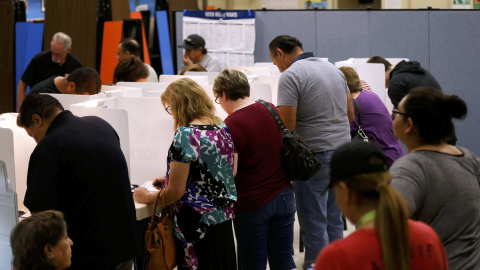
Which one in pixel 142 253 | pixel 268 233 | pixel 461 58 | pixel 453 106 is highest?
pixel 461 58

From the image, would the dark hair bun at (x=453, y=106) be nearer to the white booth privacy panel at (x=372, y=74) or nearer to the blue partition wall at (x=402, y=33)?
the white booth privacy panel at (x=372, y=74)

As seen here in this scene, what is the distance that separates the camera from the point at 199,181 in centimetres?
291

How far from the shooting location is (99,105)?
11.4 ft

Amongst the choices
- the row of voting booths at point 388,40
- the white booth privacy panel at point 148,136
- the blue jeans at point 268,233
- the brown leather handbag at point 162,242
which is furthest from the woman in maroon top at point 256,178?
the row of voting booths at point 388,40

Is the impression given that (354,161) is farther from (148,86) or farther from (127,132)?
(148,86)

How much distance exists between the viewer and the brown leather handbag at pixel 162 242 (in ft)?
9.82

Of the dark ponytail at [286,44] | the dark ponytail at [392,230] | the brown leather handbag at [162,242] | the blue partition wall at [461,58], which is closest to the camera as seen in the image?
the dark ponytail at [392,230]

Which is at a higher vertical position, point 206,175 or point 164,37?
point 164,37

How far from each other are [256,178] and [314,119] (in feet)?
2.39

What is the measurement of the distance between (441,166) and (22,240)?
131 centimetres

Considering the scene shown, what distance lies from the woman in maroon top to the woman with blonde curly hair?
107 millimetres

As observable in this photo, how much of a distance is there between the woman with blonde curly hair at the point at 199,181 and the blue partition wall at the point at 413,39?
15.5 feet

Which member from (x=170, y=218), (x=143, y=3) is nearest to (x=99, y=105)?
(x=170, y=218)

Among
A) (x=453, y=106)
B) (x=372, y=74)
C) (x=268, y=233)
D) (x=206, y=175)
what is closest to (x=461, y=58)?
(x=372, y=74)
